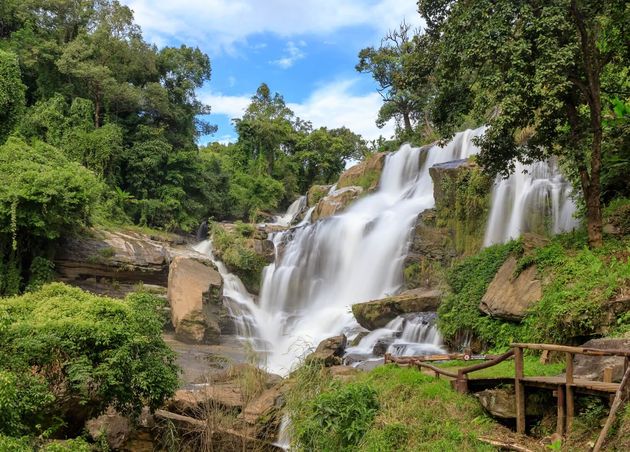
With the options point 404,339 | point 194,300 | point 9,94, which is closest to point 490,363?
point 404,339

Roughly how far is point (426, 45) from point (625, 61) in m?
4.68

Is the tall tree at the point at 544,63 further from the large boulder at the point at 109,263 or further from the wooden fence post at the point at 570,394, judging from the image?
the large boulder at the point at 109,263

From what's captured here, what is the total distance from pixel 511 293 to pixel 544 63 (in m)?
5.18

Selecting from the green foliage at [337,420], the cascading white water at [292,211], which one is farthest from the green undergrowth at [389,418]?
the cascading white water at [292,211]

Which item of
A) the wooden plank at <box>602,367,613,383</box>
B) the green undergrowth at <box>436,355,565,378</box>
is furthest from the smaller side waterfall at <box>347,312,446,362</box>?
the wooden plank at <box>602,367,613,383</box>

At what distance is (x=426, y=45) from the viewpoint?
13.5 m

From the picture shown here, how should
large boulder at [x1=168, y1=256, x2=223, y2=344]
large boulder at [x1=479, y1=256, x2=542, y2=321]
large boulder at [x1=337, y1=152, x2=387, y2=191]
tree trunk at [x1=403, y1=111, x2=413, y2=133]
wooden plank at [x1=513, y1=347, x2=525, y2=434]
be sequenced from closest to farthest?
1. wooden plank at [x1=513, y1=347, x2=525, y2=434]
2. large boulder at [x1=479, y1=256, x2=542, y2=321]
3. large boulder at [x1=168, y1=256, x2=223, y2=344]
4. large boulder at [x1=337, y1=152, x2=387, y2=191]
5. tree trunk at [x1=403, y1=111, x2=413, y2=133]

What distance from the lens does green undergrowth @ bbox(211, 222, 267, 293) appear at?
2448cm

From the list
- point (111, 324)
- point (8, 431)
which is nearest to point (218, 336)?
point (111, 324)

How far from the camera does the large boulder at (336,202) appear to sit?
3020 centimetres

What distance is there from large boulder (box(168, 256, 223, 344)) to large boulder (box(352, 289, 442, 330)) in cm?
625

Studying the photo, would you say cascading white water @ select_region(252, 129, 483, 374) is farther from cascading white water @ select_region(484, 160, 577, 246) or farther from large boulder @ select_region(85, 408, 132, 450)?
large boulder @ select_region(85, 408, 132, 450)

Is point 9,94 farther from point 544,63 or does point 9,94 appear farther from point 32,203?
point 544,63

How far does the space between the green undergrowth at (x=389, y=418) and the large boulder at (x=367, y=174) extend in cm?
2237
